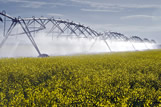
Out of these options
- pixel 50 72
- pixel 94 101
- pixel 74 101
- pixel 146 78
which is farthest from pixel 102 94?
pixel 50 72

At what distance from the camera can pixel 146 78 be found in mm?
9945

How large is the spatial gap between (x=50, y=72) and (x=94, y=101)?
5755mm

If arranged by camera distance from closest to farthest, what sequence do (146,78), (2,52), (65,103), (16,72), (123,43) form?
(65,103), (146,78), (16,72), (2,52), (123,43)

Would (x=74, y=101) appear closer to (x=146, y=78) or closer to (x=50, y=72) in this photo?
(x=146, y=78)

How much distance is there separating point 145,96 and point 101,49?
61666 mm

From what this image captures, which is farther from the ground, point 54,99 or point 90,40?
point 90,40

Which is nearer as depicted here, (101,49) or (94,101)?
(94,101)

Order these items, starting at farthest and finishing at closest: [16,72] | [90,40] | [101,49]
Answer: [101,49]
[90,40]
[16,72]

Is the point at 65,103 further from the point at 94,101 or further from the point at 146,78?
the point at 146,78

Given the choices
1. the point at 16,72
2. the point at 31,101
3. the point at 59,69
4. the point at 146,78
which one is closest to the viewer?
the point at 31,101

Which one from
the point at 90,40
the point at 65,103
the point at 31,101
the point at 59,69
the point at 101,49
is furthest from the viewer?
the point at 101,49

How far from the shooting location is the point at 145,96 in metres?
7.27

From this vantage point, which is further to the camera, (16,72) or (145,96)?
(16,72)

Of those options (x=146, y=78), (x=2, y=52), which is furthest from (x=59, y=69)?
(x=2, y=52)
